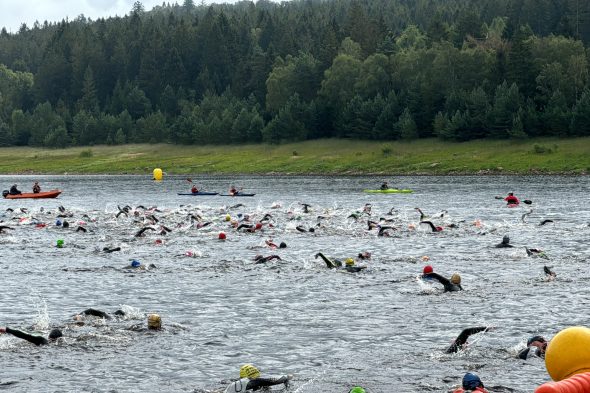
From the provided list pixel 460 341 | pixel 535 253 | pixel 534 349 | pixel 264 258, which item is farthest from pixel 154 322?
pixel 535 253

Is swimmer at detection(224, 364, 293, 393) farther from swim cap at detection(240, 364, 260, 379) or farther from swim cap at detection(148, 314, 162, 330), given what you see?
swim cap at detection(148, 314, 162, 330)

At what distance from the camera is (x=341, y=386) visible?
19906 mm

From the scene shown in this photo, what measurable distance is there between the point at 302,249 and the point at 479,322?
20872 mm

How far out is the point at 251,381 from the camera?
1950cm

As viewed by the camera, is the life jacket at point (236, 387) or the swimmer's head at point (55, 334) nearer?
the life jacket at point (236, 387)

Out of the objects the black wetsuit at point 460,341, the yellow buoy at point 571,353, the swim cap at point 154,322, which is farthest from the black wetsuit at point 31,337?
the yellow buoy at point 571,353

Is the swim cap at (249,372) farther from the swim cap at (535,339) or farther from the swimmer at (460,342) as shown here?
the swim cap at (535,339)

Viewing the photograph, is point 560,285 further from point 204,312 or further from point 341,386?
point 341,386

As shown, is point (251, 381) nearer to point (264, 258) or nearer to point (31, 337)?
point (31, 337)

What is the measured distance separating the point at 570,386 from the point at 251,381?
7.69 meters

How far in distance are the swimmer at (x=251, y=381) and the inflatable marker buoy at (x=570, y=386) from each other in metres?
7.06

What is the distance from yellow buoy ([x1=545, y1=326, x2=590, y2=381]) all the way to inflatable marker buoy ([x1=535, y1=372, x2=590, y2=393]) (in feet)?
2.53

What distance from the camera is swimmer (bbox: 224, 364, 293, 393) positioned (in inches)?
761

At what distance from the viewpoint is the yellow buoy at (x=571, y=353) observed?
1562cm
